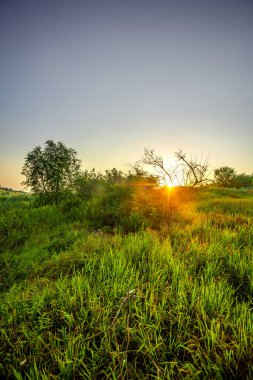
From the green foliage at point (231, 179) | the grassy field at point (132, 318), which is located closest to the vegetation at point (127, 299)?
the grassy field at point (132, 318)

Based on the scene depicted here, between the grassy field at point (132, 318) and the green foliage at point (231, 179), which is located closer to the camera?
the grassy field at point (132, 318)

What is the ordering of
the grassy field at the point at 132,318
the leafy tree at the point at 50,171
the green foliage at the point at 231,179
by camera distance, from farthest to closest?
the green foliage at the point at 231,179 < the leafy tree at the point at 50,171 < the grassy field at the point at 132,318

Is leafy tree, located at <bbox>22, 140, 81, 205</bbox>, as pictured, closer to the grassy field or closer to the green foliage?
the grassy field

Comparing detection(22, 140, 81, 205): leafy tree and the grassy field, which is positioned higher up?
→ detection(22, 140, 81, 205): leafy tree

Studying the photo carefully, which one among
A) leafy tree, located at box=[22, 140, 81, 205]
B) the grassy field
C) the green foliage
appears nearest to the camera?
the grassy field

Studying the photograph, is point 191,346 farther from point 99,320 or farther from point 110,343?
point 99,320

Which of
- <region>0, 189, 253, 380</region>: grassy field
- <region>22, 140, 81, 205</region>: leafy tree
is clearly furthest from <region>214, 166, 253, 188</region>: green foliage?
<region>0, 189, 253, 380</region>: grassy field

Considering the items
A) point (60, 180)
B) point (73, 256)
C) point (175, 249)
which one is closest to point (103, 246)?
point (73, 256)

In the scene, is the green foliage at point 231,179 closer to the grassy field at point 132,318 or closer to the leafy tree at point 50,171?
the leafy tree at point 50,171

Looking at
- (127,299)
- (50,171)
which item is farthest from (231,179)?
(127,299)

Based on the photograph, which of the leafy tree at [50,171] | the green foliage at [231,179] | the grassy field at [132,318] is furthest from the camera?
the green foliage at [231,179]

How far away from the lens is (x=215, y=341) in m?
2.02

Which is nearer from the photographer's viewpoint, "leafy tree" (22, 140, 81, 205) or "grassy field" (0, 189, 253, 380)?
"grassy field" (0, 189, 253, 380)

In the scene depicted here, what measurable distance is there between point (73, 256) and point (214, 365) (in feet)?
12.0
